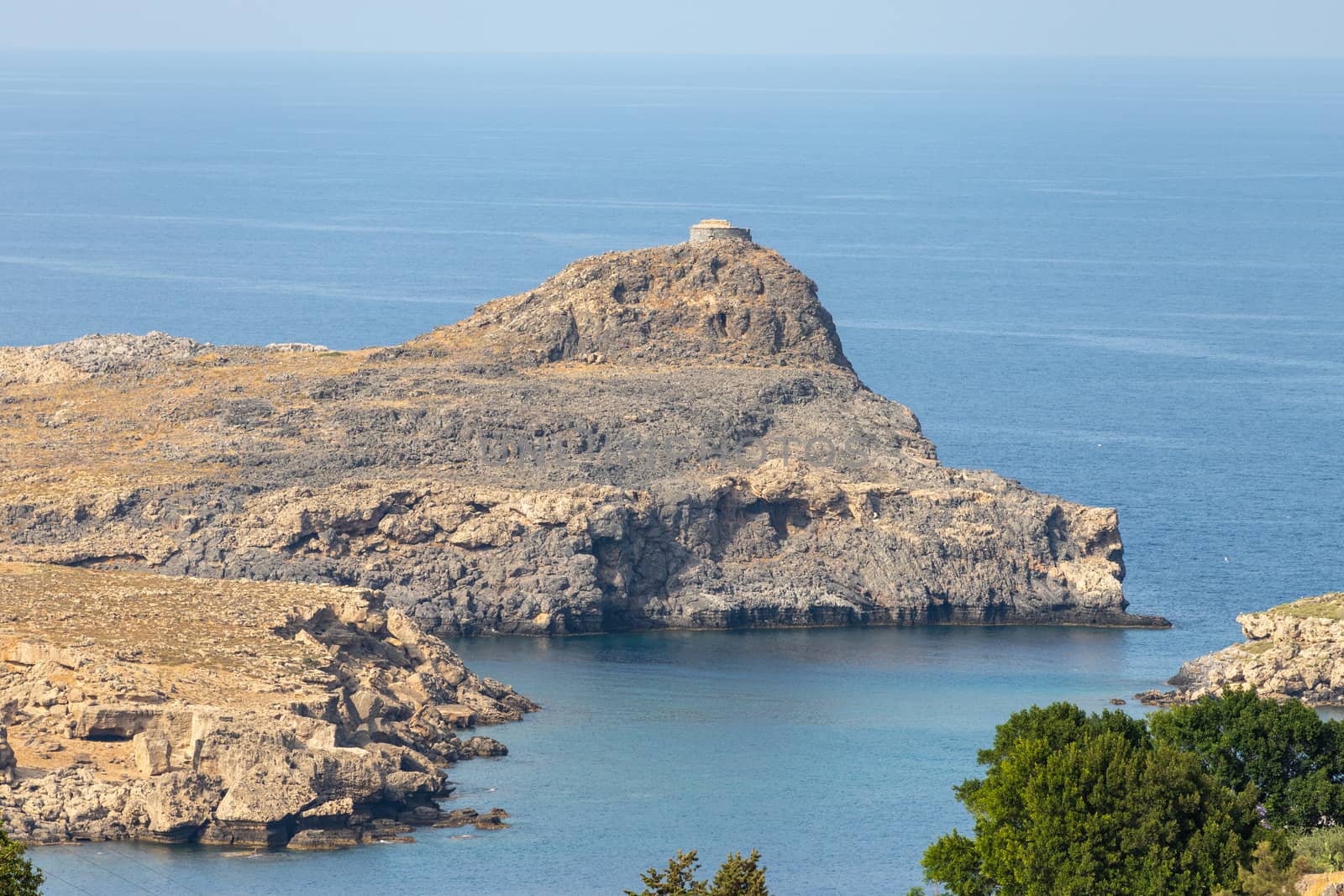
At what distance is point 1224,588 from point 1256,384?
56.5m

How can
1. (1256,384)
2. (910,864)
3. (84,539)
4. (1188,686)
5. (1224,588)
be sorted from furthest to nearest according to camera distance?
(1256,384) → (1224,588) → (84,539) → (1188,686) → (910,864)

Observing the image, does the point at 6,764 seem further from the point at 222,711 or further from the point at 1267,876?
the point at 1267,876

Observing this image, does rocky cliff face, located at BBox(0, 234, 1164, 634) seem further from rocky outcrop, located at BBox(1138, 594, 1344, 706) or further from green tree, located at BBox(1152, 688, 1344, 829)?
green tree, located at BBox(1152, 688, 1344, 829)

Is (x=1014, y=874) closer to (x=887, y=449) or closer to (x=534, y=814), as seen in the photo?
(x=534, y=814)

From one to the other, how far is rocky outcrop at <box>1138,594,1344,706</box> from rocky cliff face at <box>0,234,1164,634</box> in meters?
12.3

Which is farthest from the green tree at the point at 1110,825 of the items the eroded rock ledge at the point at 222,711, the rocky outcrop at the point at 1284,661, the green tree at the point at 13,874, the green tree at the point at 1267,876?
the rocky outcrop at the point at 1284,661

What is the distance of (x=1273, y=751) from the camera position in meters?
72.6

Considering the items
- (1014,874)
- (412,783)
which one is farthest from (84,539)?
(1014,874)

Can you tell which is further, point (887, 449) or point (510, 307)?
point (510, 307)

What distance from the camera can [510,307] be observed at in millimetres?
130750

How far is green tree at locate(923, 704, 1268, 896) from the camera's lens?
62.6m

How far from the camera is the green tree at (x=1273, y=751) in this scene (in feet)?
235

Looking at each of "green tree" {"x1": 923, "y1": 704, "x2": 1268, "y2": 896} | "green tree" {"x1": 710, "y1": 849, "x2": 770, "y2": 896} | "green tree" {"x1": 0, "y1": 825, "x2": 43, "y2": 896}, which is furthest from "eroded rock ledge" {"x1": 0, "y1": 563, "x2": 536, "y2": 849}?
"green tree" {"x1": 0, "y1": 825, "x2": 43, "y2": 896}

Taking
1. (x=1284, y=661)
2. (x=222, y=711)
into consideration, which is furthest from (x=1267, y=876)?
(x=1284, y=661)
